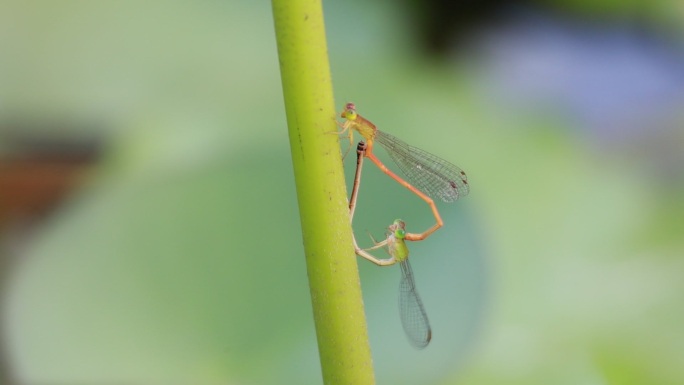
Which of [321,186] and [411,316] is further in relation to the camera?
[411,316]

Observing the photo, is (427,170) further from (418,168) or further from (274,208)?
(274,208)

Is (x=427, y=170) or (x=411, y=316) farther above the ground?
(x=427, y=170)

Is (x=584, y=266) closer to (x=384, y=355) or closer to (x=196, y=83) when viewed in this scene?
(x=384, y=355)

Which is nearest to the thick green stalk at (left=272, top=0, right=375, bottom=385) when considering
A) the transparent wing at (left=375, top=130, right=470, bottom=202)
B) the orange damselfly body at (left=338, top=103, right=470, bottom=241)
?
the orange damselfly body at (left=338, top=103, right=470, bottom=241)

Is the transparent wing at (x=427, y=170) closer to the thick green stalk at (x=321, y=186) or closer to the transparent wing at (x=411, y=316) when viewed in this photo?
the transparent wing at (x=411, y=316)

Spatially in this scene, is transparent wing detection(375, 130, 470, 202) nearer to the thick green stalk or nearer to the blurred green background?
the blurred green background

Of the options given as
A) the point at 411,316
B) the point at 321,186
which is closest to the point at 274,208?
the point at 411,316

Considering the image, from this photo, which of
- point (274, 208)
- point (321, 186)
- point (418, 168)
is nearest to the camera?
point (321, 186)
